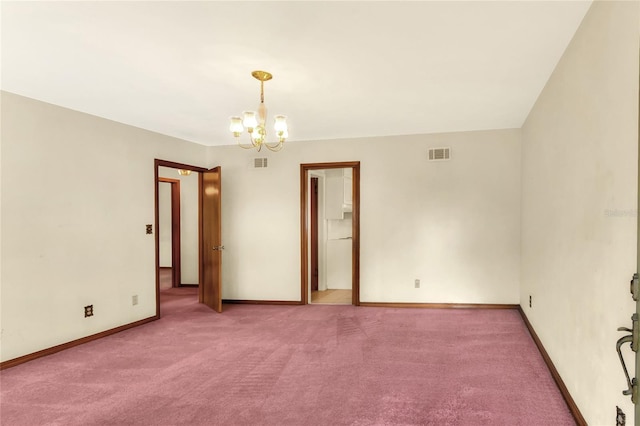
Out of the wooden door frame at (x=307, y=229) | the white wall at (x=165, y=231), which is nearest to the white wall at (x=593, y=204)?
the wooden door frame at (x=307, y=229)

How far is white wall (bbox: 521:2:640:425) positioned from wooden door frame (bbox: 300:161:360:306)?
8.70 feet

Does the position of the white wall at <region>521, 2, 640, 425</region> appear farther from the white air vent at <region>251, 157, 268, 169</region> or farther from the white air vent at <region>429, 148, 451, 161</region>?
the white air vent at <region>251, 157, 268, 169</region>

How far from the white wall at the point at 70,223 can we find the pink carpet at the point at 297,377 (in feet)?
1.15

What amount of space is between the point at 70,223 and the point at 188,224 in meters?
3.58

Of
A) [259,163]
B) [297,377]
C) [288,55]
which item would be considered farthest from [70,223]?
[288,55]

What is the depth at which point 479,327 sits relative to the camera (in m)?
4.44

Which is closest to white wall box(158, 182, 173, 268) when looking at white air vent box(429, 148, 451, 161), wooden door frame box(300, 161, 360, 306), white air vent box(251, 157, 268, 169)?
white air vent box(251, 157, 268, 169)

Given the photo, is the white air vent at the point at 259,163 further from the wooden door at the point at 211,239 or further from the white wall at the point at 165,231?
the white wall at the point at 165,231

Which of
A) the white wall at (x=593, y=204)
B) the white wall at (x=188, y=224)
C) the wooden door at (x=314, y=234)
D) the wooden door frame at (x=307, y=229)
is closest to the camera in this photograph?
the white wall at (x=593, y=204)

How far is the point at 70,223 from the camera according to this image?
4.01 metres

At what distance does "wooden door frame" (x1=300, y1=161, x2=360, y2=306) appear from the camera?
563 centimetres

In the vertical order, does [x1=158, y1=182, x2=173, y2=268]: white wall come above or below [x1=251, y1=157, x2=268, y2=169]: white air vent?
below

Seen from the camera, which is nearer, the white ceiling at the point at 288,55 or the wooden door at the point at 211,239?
the white ceiling at the point at 288,55

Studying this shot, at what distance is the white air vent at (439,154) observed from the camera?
5.39 m
